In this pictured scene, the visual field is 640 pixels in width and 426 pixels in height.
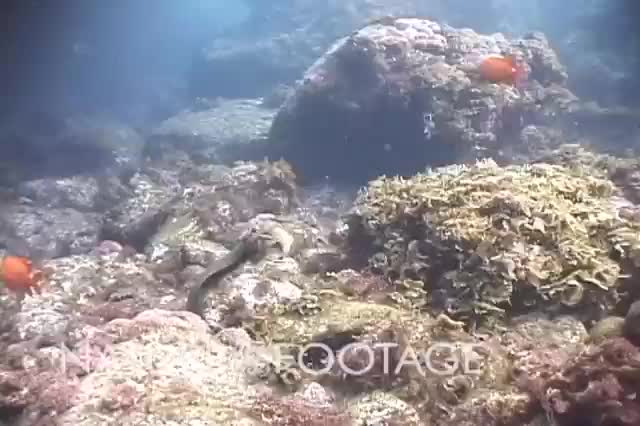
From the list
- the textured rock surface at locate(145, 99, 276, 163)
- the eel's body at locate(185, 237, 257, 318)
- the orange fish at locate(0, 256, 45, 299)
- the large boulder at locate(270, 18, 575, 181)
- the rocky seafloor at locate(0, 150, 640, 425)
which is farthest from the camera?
the textured rock surface at locate(145, 99, 276, 163)

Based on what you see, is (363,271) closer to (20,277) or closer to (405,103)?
(20,277)

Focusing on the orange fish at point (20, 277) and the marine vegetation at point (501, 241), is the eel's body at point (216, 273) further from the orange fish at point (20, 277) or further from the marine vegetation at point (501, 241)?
the orange fish at point (20, 277)

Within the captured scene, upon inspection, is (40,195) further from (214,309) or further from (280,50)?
(280,50)

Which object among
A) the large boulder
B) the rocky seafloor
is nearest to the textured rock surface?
the large boulder

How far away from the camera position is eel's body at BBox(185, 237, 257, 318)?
462 centimetres

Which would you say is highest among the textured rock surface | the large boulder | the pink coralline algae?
the textured rock surface

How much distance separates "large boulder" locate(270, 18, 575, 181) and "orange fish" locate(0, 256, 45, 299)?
Result: 27.3 feet

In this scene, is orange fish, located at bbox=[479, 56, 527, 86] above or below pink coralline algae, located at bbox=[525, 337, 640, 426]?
above

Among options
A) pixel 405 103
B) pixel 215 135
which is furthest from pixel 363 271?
pixel 215 135

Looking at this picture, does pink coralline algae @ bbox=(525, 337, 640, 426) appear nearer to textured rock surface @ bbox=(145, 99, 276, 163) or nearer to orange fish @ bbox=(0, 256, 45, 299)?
orange fish @ bbox=(0, 256, 45, 299)

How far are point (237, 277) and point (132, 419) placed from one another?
208 centimetres

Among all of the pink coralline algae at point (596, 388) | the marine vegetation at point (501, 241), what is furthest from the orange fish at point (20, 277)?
the pink coralline algae at point (596, 388)

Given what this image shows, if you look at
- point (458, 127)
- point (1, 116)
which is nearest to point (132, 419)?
point (458, 127)

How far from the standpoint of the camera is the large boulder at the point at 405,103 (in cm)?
1195
